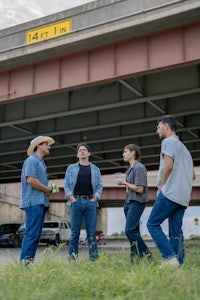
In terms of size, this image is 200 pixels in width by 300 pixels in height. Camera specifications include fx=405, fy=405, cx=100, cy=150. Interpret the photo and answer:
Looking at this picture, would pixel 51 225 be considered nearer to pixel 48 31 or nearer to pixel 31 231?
pixel 48 31

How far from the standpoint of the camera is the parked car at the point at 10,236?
2281 cm

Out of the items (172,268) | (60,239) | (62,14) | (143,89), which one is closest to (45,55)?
(62,14)

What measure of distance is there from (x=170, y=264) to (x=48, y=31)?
36.1ft

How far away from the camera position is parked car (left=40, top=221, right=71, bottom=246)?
25656 mm

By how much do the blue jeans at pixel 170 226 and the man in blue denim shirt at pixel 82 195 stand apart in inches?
64.3

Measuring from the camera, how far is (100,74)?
13.7 meters

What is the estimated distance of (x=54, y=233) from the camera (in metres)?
25.8

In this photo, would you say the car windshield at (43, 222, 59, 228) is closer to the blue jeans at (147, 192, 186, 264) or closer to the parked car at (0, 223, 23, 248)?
the parked car at (0, 223, 23, 248)

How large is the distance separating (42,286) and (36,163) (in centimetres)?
275

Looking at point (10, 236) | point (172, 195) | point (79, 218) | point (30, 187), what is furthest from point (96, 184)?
point (10, 236)

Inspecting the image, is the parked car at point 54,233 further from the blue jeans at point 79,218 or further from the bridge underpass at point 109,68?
the blue jeans at point 79,218

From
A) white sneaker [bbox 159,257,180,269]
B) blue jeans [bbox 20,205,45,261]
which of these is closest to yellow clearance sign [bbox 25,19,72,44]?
blue jeans [bbox 20,205,45,261]

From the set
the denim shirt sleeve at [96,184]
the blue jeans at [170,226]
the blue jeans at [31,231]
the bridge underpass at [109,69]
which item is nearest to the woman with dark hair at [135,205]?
the denim shirt sleeve at [96,184]

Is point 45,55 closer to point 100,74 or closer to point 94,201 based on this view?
point 100,74
